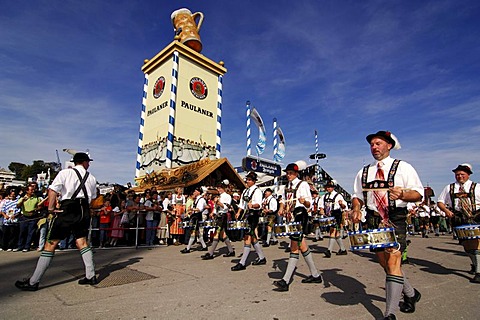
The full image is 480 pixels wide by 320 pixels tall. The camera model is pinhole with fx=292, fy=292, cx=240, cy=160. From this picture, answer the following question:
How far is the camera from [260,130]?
2289cm

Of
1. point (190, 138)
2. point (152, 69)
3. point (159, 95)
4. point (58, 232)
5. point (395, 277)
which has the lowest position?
point (395, 277)

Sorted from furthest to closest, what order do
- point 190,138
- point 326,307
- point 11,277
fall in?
point 190,138 → point 11,277 → point 326,307

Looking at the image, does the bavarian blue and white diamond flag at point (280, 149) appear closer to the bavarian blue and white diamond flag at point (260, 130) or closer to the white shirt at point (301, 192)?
the bavarian blue and white diamond flag at point (260, 130)

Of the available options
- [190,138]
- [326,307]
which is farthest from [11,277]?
[190,138]

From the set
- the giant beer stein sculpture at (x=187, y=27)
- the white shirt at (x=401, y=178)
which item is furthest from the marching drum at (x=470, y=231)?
the giant beer stein sculpture at (x=187, y=27)

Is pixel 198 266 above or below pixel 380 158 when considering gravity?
below

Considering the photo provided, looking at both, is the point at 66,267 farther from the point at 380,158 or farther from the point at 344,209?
the point at 344,209

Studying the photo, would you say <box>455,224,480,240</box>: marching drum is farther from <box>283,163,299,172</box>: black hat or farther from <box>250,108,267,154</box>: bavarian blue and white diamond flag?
<box>250,108,267,154</box>: bavarian blue and white diamond flag

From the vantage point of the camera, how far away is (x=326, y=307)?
3.59m

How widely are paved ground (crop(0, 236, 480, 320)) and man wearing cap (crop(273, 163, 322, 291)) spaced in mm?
200

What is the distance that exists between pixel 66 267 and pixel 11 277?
3.35ft

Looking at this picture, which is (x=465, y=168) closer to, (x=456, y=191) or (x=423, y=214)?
(x=456, y=191)

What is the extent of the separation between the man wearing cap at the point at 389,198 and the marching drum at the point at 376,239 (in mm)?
156

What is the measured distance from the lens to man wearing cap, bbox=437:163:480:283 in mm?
5351
